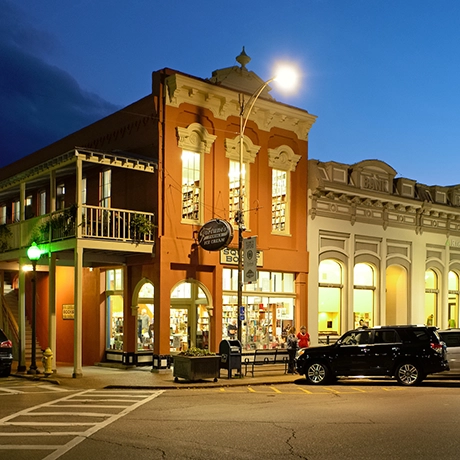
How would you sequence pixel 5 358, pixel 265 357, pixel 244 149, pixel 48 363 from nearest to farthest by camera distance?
pixel 48 363
pixel 5 358
pixel 265 357
pixel 244 149

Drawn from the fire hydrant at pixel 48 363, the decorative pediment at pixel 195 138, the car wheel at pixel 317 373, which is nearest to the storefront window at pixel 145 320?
the fire hydrant at pixel 48 363

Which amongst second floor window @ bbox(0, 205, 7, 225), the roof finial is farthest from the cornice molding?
second floor window @ bbox(0, 205, 7, 225)

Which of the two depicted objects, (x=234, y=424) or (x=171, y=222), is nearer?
(x=234, y=424)

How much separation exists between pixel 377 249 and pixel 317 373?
1105cm

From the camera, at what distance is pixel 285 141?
2594 centimetres

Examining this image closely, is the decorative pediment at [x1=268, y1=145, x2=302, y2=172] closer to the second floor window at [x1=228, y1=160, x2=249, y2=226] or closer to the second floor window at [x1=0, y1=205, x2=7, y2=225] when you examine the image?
the second floor window at [x1=228, y1=160, x2=249, y2=226]

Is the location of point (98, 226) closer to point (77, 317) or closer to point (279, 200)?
point (77, 317)

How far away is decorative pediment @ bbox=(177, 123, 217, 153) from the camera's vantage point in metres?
22.5

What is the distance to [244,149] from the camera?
79.9ft

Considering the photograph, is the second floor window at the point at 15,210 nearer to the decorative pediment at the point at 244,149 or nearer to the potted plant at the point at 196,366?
the decorative pediment at the point at 244,149

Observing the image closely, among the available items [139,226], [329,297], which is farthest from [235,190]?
[329,297]

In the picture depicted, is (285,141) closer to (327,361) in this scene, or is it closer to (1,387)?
(327,361)

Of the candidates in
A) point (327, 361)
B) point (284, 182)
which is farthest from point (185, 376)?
point (284, 182)

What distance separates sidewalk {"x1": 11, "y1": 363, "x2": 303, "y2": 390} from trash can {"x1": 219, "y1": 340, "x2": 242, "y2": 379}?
378 mm
